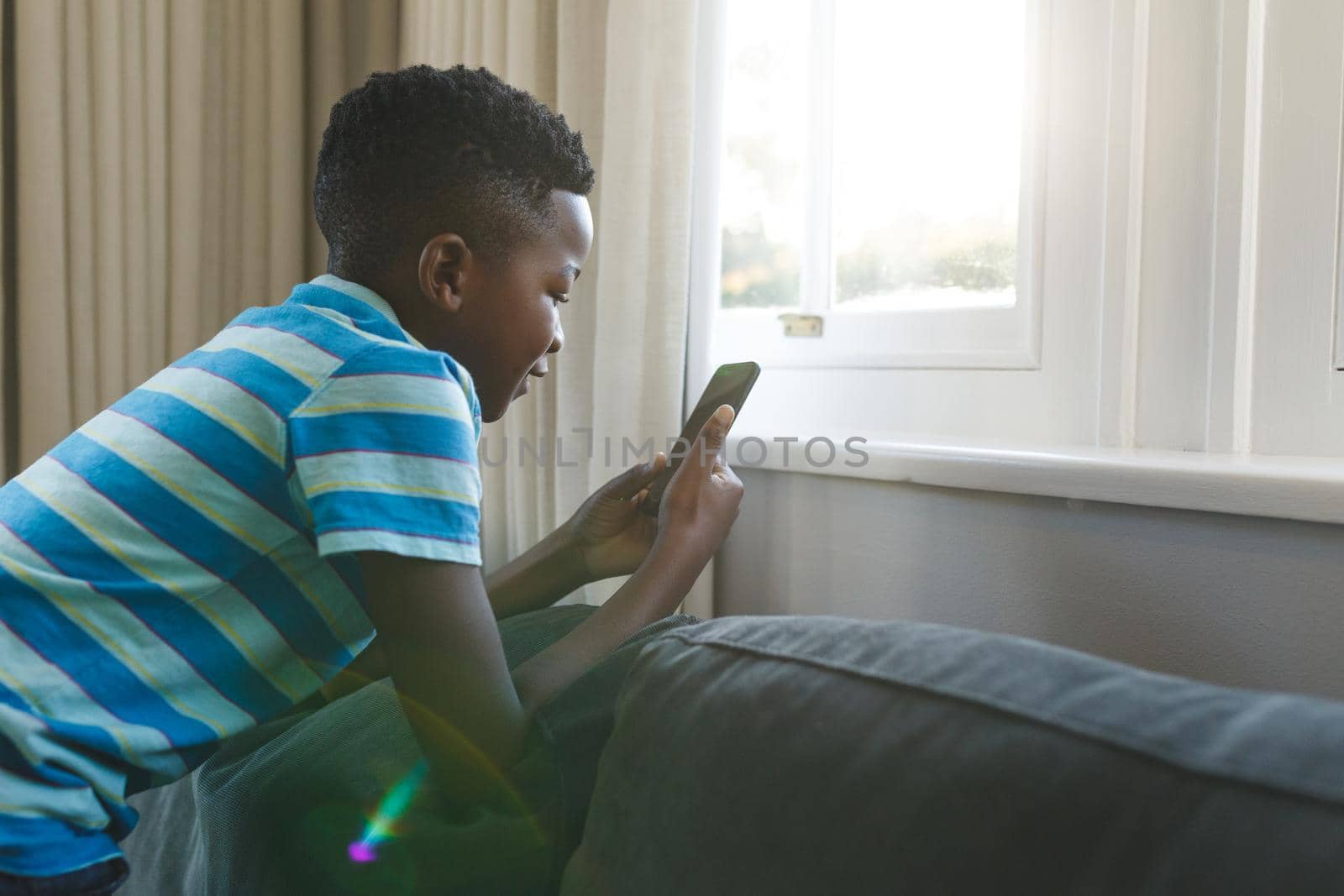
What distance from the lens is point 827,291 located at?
4.45 ft

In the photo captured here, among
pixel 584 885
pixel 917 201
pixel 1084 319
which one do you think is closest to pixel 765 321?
pixel 917 201

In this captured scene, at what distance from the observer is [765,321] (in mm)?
1419

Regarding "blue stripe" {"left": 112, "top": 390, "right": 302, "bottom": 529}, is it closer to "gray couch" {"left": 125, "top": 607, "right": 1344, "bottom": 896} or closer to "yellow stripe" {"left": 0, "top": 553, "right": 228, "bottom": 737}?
"yellow stripe" {"left": 0, "top": 553, "right": 228, "bottom": 737}

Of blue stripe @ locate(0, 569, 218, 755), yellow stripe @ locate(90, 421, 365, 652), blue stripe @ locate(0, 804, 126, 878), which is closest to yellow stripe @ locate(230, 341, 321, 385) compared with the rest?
yellow stripe @ locate(90, 421, 365, 652)

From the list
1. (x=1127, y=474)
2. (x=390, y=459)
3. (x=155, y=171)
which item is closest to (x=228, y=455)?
(x=390, y=459)

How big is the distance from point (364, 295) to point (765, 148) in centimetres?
79

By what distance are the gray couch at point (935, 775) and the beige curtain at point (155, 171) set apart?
4.56 feet

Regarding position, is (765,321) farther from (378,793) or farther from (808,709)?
(808,709)

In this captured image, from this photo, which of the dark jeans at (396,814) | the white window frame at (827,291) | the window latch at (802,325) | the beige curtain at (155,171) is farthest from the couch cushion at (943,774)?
the beige curtain at (155,171)

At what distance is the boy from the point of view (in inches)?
24.8

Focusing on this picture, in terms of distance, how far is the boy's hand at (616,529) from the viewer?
1.04 m

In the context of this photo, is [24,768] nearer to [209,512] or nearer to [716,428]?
[209,512]

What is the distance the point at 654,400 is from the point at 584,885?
0.77 m

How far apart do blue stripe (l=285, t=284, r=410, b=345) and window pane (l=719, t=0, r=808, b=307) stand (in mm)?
712
